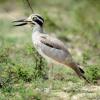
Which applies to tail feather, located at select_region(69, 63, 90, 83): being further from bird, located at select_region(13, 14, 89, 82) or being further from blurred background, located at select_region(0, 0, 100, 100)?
blurred background, located at select_region(0, 0, 100, 100)

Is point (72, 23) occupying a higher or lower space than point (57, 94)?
higher

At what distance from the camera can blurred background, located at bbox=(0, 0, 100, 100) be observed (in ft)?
33.2

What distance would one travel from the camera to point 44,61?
460 inches

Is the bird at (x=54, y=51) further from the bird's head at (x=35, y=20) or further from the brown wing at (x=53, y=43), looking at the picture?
the bird's head at (x=35, y=20)

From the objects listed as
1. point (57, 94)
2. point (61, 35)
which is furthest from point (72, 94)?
point (61, 35)

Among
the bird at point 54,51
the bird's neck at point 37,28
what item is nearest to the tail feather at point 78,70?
the bird at point 54,51

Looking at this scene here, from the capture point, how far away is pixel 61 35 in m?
17.0

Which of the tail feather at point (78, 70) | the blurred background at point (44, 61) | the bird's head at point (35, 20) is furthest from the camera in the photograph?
the bird's head at point (35, 20)

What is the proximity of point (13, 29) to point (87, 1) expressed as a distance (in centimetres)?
319

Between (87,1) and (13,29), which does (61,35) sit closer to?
(13,29)

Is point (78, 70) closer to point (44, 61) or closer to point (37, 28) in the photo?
point (37, 28)

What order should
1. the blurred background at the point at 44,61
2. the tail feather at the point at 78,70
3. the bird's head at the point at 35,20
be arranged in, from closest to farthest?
the blurred background at the point at 44,61
the tail feather at the point at 78,70
the bird's head at the point at 35,20

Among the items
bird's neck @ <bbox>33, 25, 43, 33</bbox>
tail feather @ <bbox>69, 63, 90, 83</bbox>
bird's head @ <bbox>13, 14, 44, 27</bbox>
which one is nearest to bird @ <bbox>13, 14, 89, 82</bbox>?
tail feather @ <bbox>69, 63, 90, 83</bbox>

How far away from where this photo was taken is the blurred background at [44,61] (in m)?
10.1
